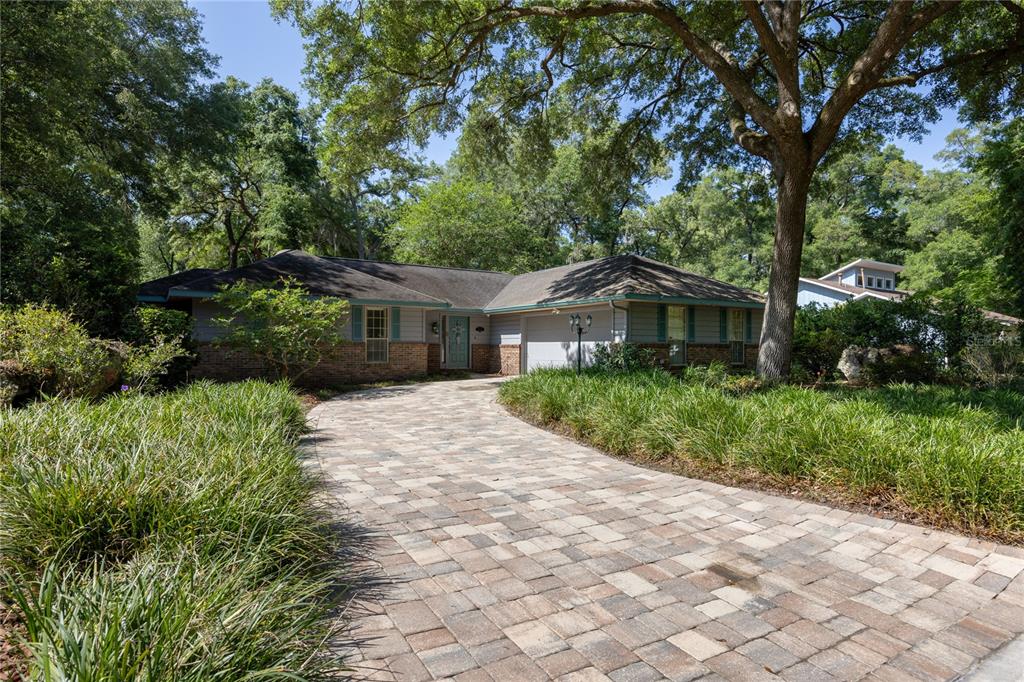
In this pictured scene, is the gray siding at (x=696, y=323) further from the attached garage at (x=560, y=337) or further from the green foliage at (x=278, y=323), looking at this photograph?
the green foliage at (x=278, y=323)

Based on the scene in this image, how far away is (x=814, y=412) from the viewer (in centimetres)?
575

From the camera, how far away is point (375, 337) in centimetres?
1506

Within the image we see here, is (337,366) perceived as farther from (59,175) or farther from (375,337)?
(59,175)

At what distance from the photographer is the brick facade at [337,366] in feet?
43.1

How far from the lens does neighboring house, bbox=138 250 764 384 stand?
1341 centimetres

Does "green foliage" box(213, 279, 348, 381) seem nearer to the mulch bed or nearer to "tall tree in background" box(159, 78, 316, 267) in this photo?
the mulch bed

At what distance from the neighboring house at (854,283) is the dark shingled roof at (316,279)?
835 inches

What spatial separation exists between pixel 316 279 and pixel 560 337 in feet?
25.4

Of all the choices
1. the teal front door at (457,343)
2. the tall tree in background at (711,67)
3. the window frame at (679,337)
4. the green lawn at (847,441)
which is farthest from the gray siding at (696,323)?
the teal front door at (457,343)

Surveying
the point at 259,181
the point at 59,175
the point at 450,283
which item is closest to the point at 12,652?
the point at 59,175

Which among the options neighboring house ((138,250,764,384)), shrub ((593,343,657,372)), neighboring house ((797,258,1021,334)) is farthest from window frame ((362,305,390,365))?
neighboring house ((797,258,1021,334))

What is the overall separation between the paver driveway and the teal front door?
13087 mm

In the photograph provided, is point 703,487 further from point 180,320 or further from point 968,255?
point 968,255

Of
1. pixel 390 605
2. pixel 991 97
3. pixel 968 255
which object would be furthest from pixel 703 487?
pixel 968 255
